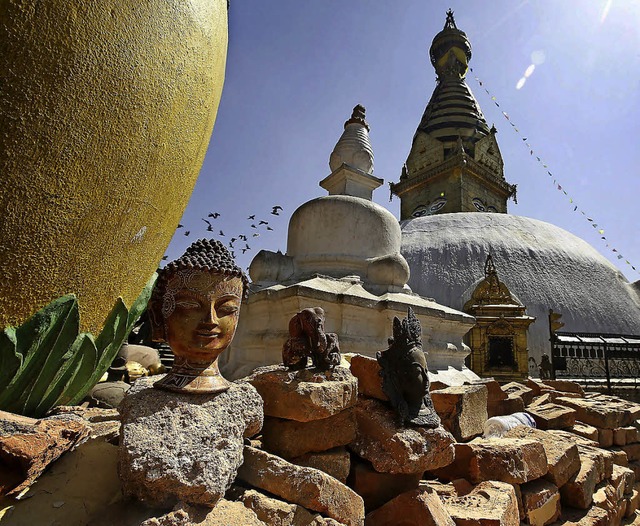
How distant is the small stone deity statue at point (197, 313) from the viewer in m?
1.45

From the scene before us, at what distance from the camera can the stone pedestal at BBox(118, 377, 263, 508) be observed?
114cm

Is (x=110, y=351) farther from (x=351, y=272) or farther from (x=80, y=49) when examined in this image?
(x=351, y=272)

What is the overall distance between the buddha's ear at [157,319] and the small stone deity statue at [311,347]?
577mm

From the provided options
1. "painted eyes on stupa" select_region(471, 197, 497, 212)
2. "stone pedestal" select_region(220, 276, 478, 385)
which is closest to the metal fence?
"stone pedestal" select_region(220, 276, 478, 385)

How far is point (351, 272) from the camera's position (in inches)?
231

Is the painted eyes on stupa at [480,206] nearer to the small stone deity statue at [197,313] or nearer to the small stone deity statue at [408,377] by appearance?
the small stone deity statue at [408,377]

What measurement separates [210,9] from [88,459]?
1.70 metres

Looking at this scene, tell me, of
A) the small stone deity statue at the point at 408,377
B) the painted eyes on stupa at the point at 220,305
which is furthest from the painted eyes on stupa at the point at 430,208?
the painted eyes on stupa at the point at 220,305

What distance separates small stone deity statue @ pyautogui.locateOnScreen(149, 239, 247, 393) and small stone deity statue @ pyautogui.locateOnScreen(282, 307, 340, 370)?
0.50 m

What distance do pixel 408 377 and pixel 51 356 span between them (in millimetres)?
1448

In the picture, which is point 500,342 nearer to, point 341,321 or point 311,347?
point 341,321

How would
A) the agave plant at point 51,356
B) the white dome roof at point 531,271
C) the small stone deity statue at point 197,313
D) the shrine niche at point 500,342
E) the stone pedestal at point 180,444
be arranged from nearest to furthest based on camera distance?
the stone pedestal at point 180,444 < the agave plant at point 51,356 < the small stone deity statue at point 197,313 < the shrine niche at point 500,342 < the white dome roof at point 531,271

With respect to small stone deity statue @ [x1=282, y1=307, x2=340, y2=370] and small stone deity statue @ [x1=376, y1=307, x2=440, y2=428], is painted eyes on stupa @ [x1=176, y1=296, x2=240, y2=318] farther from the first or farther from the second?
small stone deity statue @ [x1=376, y1=307, x2=440, y2=428]

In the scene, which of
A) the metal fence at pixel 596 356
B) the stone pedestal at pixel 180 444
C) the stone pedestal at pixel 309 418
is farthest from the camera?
the metal fence at pixel 596 356
